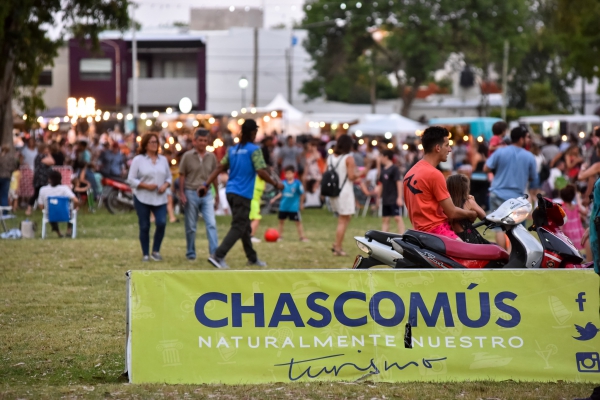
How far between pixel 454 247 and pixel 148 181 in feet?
22.9

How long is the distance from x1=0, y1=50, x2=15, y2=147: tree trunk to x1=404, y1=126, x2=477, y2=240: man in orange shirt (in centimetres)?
1776

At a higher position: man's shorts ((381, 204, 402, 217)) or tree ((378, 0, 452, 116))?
tree ((378, 0, 452, 116))

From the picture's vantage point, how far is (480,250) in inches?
281

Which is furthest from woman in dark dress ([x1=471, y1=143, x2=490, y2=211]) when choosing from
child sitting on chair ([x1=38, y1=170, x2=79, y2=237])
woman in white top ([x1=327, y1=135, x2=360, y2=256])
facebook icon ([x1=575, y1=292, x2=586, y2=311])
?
facebook icon ([x1=575, y1=292, x2=586, y2=311])

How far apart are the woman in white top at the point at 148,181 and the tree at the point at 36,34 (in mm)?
10367

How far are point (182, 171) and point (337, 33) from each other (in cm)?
5391

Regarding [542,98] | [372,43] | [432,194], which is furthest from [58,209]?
[542,98]

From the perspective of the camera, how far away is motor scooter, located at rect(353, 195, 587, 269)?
705 cm

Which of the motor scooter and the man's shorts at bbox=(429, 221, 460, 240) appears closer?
the motor scooter

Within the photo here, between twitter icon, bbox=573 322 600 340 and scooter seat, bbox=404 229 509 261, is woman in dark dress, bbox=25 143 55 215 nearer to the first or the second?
scooter seat, bbox=404 229 509 261

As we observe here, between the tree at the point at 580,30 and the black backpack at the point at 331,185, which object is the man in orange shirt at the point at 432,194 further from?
the tree at the point at 580,30

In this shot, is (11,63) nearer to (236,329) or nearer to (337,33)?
(236,329)

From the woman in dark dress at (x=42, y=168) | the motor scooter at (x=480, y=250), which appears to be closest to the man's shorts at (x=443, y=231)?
the motor scooter at (x=480, y=250)

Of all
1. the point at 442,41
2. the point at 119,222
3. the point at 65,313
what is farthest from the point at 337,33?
the point at 65,313
